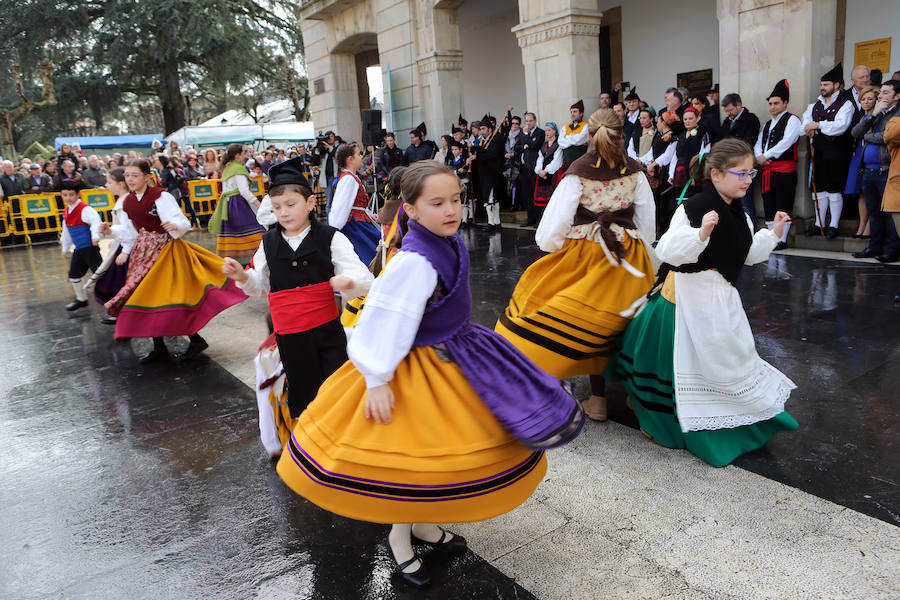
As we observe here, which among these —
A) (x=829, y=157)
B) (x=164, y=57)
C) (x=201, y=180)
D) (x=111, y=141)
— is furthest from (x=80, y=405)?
(x=164, y=57)

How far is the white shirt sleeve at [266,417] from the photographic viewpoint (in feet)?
11.4

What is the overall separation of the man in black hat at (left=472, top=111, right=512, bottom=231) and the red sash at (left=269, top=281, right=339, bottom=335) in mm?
8840

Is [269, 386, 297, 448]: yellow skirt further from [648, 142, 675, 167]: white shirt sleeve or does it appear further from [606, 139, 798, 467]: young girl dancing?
[648, 142, 675, 167]: white shirt sleeve

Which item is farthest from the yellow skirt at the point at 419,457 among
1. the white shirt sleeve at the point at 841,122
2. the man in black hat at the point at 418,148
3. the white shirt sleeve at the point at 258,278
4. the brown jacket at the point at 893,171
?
the man in black hat at the point at 418,148

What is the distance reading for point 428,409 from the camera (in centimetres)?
220

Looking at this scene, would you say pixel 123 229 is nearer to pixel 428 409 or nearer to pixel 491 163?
pixel 428 409

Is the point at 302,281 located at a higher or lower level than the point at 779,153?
lower

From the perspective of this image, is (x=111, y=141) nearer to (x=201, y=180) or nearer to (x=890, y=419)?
(x=201, y=180)

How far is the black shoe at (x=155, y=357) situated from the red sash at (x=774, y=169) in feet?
22.9

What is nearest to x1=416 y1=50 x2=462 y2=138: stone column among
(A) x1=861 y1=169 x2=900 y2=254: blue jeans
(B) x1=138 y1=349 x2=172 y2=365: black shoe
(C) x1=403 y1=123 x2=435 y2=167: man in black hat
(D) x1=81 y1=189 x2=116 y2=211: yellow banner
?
(C) x1=403 y1=123 x2=435 y2=167: man in black hat

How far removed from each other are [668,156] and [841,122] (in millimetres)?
1928

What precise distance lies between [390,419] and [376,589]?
78 centimetres

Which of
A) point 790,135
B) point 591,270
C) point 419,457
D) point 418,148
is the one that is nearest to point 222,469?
point 419,457

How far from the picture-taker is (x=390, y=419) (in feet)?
7.21
